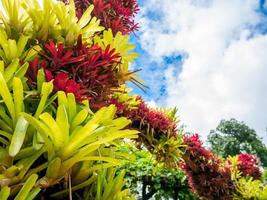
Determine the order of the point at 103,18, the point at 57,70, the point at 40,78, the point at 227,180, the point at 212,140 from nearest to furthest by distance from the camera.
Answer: the point at 40,78
the point at 57,70
the point at 103,18
the point at 227,180
the point at 212,140

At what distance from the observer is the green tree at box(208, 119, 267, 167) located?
16.5m

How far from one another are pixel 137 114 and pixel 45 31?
877 millimetres

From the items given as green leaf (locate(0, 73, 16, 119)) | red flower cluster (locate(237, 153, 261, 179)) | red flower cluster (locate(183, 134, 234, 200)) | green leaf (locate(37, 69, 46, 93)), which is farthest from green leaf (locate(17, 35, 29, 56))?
red flower cluster (locate(237, 153, 261, 179))

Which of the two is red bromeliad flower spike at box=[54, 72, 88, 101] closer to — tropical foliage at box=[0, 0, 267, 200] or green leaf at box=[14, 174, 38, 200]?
tropical foliage at box=[0, 0, 267, 200]

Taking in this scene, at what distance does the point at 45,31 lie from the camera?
3.76ft

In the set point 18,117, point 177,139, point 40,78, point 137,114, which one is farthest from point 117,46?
point 177,139

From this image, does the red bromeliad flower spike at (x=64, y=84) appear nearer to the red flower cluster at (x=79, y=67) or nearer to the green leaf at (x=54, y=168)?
the red flower cluster at (x=79, y=67)

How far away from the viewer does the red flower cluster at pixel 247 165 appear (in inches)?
146

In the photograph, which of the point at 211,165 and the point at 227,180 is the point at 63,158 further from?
the point at 227,180

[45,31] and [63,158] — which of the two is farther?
[45,31]

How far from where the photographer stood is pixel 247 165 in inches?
147

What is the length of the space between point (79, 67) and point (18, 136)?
0.37 metres

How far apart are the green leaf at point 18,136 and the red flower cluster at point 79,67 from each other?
0.56ft

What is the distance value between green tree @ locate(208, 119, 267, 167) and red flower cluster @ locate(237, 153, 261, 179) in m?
12.1
